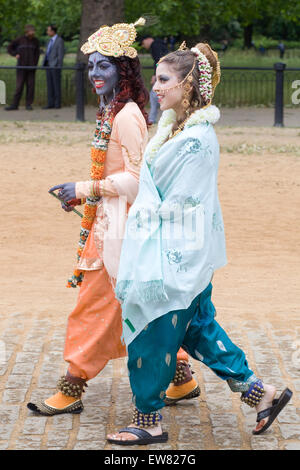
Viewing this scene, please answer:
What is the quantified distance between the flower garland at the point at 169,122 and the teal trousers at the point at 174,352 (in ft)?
2.22

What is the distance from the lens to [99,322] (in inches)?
181

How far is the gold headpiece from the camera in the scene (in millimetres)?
4559

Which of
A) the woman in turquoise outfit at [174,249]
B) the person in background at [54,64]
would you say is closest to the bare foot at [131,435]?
the woman in turquoise outfit at [174,249]

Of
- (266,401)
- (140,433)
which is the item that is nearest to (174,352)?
(140,433)

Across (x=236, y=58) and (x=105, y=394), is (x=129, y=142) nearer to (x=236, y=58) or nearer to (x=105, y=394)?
(x=105, y=394)

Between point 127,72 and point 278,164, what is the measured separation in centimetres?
884

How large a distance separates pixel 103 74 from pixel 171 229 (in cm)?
103

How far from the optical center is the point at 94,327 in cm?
461

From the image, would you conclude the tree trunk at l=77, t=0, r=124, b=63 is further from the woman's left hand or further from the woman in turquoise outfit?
the woman in turquoise outfit

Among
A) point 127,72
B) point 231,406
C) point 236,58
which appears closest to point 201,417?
point 231,406

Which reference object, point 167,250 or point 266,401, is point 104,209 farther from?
point 266,401

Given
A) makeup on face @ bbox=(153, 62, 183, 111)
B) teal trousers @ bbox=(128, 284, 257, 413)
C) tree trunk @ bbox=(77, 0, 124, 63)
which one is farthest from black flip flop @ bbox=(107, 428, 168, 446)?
tree trunk @ bbox=(77, 0, 124, 63)

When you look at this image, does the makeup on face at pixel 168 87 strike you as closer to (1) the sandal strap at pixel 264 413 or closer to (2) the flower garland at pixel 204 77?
(2) the flower garland at pixel 204 77

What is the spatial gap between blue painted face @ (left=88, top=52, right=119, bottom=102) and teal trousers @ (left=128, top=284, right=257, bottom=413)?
1120mm
